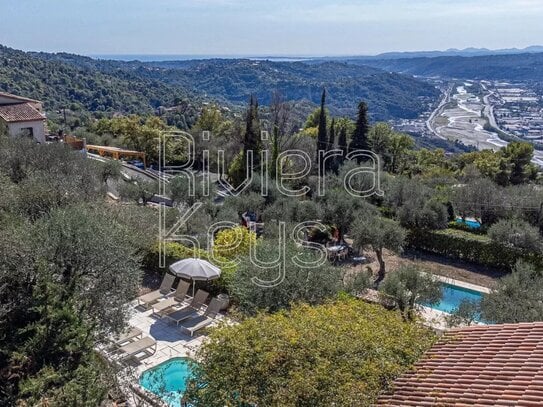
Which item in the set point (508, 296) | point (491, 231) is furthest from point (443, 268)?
point (508, 296)

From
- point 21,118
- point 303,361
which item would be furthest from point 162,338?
point 21,118

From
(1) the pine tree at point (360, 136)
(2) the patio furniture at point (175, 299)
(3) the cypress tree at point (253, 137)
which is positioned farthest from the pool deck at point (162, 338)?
(1) the pine tree at point (360, 136)

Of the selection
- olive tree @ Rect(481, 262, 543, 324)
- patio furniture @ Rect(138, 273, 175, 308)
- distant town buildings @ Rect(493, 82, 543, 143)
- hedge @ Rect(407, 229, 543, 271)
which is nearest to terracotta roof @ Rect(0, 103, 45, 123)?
patio furniture @ Rect(138, 273, 175, 308)

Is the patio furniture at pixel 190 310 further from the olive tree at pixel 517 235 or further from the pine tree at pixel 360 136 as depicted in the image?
the pine tree at pixel 360 136

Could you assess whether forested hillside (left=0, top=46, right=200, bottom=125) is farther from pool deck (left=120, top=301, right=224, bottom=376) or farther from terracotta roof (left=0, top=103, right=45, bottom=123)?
pool deck (left=120, top=301, right=224, bottom=376)

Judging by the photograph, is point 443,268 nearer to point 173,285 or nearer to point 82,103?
point 173,285

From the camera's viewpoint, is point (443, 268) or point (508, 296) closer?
point (508, 296)
